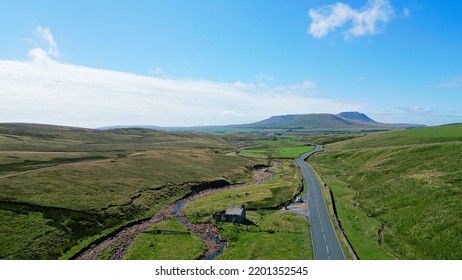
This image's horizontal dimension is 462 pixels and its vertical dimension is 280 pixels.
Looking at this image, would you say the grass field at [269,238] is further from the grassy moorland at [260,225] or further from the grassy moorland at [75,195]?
the grassy moorland at [75,195]

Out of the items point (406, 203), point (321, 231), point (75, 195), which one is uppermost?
point (406, 203)

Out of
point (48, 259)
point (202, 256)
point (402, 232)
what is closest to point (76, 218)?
point (48, 259)

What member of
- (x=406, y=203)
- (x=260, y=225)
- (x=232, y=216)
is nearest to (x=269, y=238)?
(x=260, y=225)

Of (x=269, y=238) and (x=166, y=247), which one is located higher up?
(x=269, y=238)

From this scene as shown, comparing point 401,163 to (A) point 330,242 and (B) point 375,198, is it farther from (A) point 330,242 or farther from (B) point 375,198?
(A) point 330,242

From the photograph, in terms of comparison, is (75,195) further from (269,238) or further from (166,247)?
(269,238)

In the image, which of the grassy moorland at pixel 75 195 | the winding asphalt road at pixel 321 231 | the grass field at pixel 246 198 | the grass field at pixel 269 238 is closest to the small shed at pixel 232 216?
the grass field at pixel 269 238
